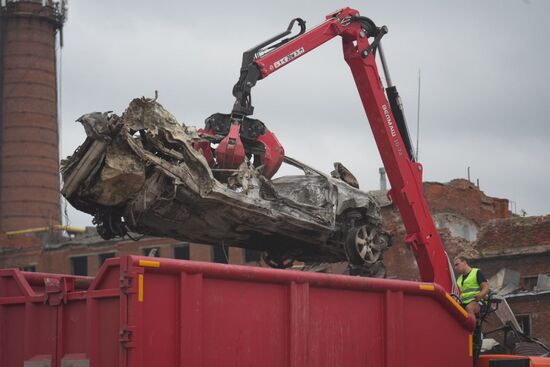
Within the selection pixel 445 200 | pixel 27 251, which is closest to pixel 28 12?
pixel 27 251

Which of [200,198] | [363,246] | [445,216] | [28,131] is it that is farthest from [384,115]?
[28,131]

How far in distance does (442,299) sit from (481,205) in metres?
27.9

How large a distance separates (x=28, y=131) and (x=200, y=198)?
145 feet

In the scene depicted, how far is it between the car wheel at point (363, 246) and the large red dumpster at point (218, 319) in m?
4.81

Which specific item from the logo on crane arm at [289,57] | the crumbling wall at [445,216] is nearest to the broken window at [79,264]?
the crumbling wall at [445,216]

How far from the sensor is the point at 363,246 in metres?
13.6

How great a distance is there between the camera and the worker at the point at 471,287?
31.9 ft

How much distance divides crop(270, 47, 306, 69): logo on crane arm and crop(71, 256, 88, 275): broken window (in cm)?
3738

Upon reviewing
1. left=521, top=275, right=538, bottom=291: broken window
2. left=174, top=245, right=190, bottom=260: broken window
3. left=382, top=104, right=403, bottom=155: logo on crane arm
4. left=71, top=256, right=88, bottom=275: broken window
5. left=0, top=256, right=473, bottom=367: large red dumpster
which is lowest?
left=71, top=256, right=88, bottom=275: broken window

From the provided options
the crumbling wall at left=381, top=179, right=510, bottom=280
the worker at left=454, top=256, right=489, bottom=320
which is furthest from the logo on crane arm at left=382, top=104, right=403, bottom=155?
the crumbling wall at left=381, top=179, right=510, bottom=280

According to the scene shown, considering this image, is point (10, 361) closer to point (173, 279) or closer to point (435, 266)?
point (173, 279)

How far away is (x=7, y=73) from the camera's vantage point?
180 ft

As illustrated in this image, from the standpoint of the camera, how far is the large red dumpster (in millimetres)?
6484

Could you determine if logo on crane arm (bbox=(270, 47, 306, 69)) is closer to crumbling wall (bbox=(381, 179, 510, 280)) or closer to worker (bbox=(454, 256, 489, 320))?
worker (bbox=(454, 256, 489, 320))
